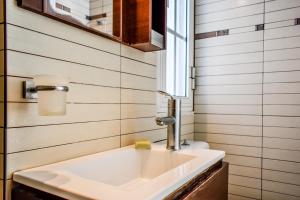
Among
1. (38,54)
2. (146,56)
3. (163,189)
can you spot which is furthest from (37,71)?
(146,56)

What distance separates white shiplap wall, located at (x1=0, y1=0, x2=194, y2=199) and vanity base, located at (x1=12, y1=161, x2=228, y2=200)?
8 centimetres

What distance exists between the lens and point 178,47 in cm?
199

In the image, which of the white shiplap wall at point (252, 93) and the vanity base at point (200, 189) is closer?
the vanity base at point (200, 189)

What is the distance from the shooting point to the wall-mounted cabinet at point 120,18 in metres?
0.91

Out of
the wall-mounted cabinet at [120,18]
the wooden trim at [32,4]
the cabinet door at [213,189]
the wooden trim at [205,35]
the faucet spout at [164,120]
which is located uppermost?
the wooden trim at [205,35]

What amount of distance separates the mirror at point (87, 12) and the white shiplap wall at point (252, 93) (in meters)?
1.14

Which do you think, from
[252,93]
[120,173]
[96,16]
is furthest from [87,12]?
[252,93]

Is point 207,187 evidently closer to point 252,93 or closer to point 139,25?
point 139,25

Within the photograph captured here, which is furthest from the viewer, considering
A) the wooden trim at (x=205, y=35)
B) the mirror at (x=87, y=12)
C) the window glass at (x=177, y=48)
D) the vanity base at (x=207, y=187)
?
the wooden trim at (x=205, y=35)

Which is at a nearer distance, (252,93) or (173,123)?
(173,123)

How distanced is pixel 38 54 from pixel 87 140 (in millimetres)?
408

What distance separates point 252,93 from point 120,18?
4.10ft

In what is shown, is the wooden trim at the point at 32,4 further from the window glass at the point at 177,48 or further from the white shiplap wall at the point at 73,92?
the window glass at the point at 177,48

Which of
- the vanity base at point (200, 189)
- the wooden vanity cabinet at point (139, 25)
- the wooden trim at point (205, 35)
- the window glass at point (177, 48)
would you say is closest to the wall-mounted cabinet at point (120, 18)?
the wooden vanity cabinet at point (139, 25)
